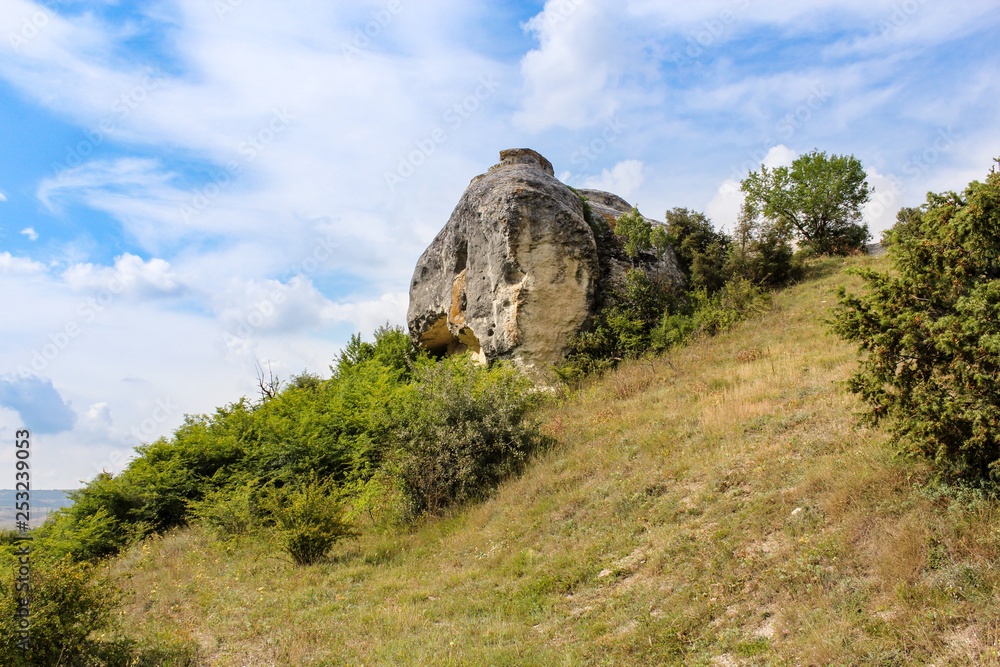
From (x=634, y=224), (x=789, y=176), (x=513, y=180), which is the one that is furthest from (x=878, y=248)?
(x=513, y=180)

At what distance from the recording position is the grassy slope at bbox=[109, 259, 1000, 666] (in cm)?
433

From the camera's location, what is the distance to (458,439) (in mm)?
11008

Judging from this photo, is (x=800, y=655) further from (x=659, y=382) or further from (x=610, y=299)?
(x=610, y=299)

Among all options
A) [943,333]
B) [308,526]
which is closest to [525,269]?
[308,526]

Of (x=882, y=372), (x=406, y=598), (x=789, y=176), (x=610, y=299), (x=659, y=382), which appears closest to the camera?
(x=882, y=372)

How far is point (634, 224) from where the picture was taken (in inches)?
742

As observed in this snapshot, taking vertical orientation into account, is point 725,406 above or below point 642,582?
above

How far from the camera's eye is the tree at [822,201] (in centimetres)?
2488

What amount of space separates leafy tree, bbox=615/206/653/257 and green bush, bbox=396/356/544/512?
8.42m

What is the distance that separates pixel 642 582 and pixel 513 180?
14120 millimetres

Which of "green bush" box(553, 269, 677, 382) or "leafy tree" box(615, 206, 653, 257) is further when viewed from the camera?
"leafy tree" box(615, 206, 653, 257)

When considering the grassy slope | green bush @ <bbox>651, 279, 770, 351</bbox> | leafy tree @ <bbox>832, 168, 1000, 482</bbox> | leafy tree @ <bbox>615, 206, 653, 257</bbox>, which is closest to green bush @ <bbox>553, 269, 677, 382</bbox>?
green bush @ <bbox>651, 279, 770, 351</bbox>

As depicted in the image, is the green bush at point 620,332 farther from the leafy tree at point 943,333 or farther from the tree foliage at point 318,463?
the leafy tree at point 943,333

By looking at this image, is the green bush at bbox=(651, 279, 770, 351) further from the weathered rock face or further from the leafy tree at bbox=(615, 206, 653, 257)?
the leafy tree at bbox=(615, 206, 653, 257)
